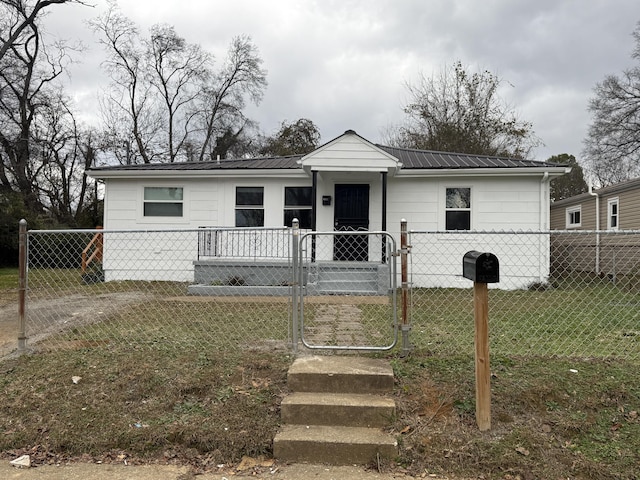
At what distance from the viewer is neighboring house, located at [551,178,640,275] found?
476 inches

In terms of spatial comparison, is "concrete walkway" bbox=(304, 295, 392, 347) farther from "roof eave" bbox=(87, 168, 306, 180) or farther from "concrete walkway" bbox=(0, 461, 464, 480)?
"roof eave" bbox=(87, 168, 306, 180)

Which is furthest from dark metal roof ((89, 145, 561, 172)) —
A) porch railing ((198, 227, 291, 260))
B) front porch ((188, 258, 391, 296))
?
front porch ((188, 258, 391, 296))

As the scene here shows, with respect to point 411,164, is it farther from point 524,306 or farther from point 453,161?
point 524,306

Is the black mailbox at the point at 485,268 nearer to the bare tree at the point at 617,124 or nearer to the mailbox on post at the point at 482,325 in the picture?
the mailbox on post at the point at 482,325

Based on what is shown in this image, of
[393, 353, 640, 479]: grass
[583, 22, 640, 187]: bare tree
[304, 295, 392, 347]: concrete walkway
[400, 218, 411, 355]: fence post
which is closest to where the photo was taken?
[393, 353, 640, 479]: grass

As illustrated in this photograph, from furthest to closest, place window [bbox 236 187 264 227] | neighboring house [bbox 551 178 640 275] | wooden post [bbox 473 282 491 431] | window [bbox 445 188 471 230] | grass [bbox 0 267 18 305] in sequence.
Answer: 1. neighboring house [bbox 551 178 640 275]
2. window [bbox 236 187 264 227]
3. window [bbox 445 188 471 230]
4. grass [bbox 0 267 18 305]
5. wooden post [bbox 473 282 491 431]

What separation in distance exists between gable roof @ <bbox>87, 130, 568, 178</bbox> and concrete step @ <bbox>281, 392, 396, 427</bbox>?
7092 mm

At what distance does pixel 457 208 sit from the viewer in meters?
10.2

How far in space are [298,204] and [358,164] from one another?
2027 millimetres

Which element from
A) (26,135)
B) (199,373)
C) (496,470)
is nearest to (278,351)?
(199,373)

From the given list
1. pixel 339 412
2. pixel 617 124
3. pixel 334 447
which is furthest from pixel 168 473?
pixel 617 124

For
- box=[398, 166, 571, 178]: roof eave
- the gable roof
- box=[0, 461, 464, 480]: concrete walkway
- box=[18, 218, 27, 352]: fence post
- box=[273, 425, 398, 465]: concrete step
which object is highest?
the gable roof

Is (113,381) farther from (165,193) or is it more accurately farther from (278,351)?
(165,193)

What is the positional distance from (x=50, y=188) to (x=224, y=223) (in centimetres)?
1758
